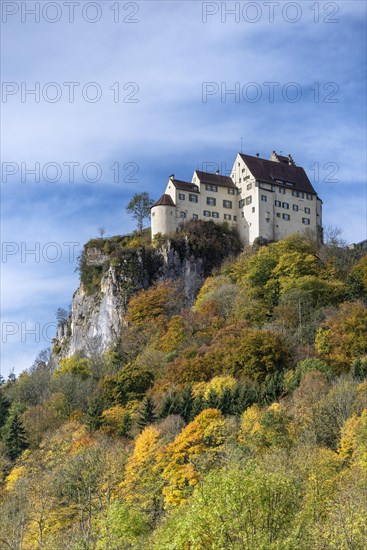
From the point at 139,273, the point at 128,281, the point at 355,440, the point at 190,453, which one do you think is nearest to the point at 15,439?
the point at 190,453

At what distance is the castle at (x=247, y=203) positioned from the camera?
106438 mm

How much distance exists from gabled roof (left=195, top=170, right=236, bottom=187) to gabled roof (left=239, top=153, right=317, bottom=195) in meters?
3.01

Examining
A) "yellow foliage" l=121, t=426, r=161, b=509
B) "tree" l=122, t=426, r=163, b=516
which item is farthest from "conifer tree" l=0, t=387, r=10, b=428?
"tree" l=122, t=426, r=163, b=516

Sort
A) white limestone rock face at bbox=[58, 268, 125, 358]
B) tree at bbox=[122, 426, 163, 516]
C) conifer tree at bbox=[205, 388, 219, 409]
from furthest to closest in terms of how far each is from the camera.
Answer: white limestone rock face at bbox=[58, 268, 125, 358] < conifer tree at bbox=[205, 388, 219, 409] < tree at bbox=[122, 426, 163, 516]

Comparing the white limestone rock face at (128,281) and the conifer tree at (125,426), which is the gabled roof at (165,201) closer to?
the white limestone rock face at (128,281)

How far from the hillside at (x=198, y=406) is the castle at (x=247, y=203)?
2.48 m

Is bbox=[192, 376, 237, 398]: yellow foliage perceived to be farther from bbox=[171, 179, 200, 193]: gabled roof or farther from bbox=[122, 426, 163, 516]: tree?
bbox=[171, 179, 200, 193]: gabled roof

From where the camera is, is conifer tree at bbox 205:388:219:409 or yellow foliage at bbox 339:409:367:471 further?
conifer tree at bbox 205:388:219:409

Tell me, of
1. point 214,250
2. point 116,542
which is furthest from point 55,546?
point 214,250

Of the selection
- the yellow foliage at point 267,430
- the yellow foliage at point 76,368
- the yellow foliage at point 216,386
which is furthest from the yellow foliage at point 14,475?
the yellow foliage at point 76,368

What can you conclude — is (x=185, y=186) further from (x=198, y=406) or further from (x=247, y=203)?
(x=198, y=406)

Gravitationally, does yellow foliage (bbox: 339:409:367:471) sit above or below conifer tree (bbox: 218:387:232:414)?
below

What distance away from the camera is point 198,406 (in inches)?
2744

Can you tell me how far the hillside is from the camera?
36.8 m
